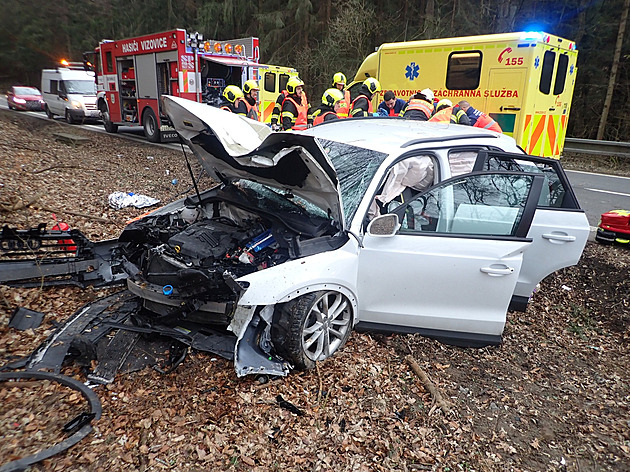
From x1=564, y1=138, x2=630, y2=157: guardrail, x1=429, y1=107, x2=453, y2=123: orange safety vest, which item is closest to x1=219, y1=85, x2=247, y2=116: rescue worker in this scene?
x1=429, y1=107, x2=453, y2=123: orange safety vest

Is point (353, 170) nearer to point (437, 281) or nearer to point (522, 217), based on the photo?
point (437, 281)

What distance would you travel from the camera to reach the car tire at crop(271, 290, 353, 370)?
2977 millimetres

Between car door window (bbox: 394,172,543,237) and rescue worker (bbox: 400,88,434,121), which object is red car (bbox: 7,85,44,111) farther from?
car door window (bbox: 394,172,543,237)

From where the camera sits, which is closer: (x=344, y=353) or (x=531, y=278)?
(x=344, y=353)

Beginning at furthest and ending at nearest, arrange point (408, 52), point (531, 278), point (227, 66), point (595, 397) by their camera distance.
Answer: point (227, 66)
point (408, 52)
point (531, 278)
point (595, 397)

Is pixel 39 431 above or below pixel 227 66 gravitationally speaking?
below

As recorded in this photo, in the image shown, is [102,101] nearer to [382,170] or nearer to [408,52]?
[408,52]

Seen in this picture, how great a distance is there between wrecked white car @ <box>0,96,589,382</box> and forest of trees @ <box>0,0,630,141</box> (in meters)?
7.28

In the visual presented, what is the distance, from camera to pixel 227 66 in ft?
43.1

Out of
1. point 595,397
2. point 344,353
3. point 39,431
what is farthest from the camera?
point 344,353

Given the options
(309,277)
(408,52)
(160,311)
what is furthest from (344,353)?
(408,52)

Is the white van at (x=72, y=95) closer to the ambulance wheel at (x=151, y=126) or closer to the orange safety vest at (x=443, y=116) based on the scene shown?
the ambulance wheel at (x=151, y=126)

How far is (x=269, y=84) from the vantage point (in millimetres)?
14344

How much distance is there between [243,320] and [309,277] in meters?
0.49
